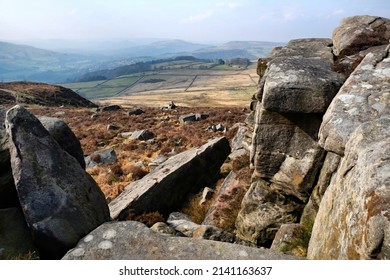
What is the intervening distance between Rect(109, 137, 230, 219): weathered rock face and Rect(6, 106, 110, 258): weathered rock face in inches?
157

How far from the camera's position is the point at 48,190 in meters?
8.31

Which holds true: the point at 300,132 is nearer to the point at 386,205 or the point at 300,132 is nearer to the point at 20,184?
the point at 386,205

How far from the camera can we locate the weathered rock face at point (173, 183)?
1370 centimetres

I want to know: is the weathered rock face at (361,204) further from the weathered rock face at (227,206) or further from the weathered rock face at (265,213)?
the weathered rock face at (227,206)

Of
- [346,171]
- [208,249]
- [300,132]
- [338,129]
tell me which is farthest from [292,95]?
[208,249]

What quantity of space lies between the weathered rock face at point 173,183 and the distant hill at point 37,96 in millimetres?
76838

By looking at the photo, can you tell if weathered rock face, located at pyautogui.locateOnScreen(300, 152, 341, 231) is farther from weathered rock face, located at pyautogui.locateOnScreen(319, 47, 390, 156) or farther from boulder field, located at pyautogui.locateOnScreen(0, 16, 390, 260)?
weathered rock face, located at pyautogui.locateOnScreen(319, 47, 390, 156)

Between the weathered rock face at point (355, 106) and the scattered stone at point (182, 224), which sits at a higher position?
the weathered rock face at point (355, 106)

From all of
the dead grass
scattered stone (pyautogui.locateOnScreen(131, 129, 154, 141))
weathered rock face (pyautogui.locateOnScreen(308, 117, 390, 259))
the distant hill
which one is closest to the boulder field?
weathered rock face (pyautogui.locateOnScreen(308, 117, 390, 259))

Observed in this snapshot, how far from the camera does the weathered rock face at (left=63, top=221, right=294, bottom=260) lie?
750cm

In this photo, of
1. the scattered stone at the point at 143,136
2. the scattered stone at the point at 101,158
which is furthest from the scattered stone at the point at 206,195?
the scattered stone at the point at 143,136

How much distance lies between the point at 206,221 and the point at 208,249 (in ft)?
22.5

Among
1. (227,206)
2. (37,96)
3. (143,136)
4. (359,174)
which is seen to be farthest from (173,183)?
(37,96)

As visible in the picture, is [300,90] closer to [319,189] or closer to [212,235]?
[319,189]
